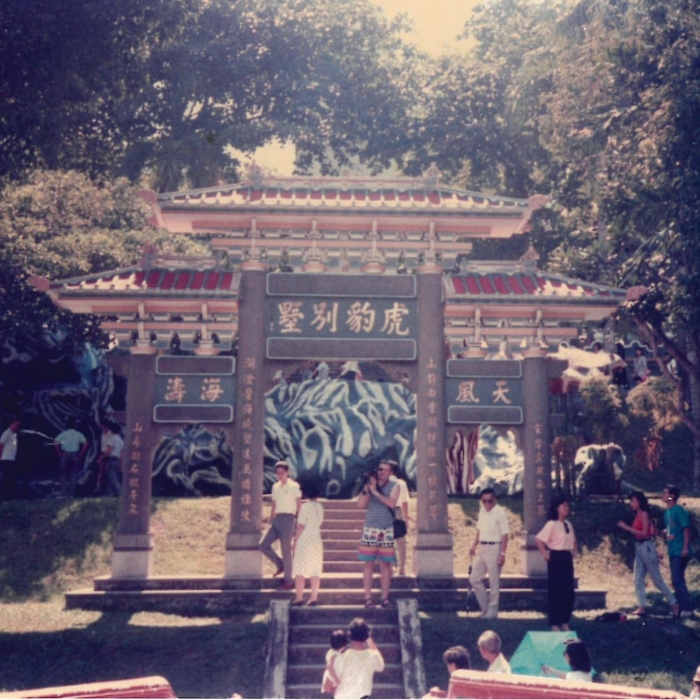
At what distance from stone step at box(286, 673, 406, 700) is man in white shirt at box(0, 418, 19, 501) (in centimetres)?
1146

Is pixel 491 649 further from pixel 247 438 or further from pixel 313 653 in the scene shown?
pixel 247 438

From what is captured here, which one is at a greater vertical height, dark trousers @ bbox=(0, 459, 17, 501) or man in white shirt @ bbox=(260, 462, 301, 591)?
dark trousers @ bbox=(0, 459, 17, 501)

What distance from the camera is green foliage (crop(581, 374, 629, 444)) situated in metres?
20.7

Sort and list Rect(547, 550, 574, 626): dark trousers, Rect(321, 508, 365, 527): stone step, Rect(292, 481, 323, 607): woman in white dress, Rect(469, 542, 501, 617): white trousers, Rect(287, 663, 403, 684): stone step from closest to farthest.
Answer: Rect(287, 663, 403, 684): stone step
Rect(547, 550, 574, 626): dark trousers
Rect(292, 481, 323, 607): woman in white dress
Rect(469, 542, 501, 617): white trousers
Rect(321, 508, 365, 527): stone step

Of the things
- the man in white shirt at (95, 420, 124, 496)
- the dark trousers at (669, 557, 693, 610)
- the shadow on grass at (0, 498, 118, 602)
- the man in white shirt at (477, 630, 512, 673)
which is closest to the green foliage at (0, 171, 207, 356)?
the man in white shirt at (95, 420, 124, 496)

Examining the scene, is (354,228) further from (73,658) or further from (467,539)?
(73,658)

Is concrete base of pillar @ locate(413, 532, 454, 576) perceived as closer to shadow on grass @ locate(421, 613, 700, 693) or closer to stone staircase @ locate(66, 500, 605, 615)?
stone staircase @ locate(66, 500, 605, 615)

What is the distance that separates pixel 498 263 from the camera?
15.9 meters

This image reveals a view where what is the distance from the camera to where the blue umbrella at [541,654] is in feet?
30.9

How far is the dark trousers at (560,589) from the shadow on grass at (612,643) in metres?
0.29

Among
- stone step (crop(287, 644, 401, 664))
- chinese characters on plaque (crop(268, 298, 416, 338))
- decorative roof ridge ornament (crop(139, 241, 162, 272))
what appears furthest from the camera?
decorative roof ridge ornament (crop(139, 241, 162, 272))

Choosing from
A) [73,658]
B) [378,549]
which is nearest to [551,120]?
[378,549]

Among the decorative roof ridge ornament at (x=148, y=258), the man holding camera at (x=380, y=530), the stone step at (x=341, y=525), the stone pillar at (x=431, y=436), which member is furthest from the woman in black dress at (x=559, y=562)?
the decorative roof ridge ornament at (x=148, y=258)

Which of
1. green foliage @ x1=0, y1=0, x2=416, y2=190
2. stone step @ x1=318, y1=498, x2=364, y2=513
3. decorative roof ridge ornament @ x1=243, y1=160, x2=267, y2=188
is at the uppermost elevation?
green foliage @ x1=0, y1=0, x2=416, y2=190
